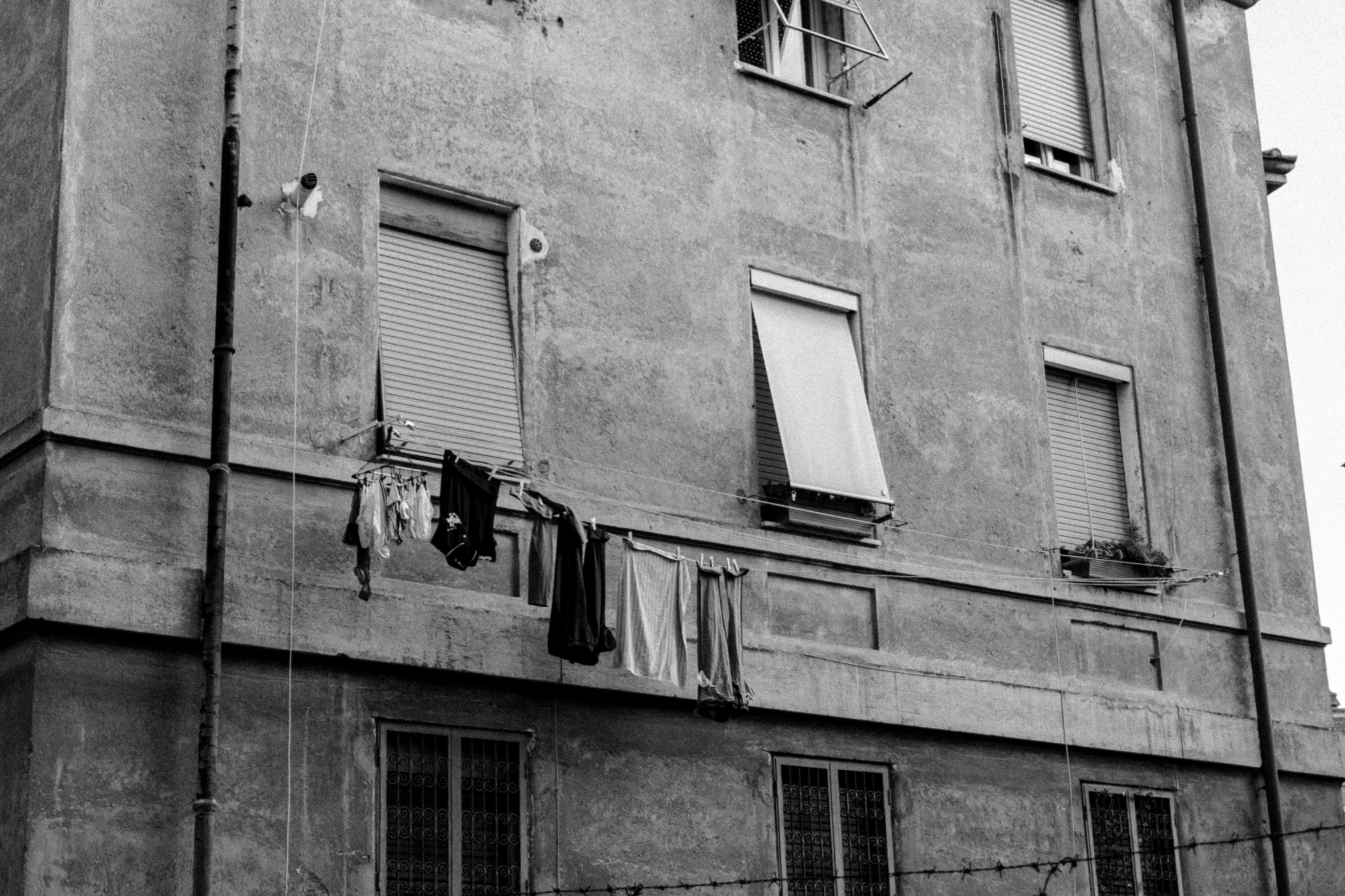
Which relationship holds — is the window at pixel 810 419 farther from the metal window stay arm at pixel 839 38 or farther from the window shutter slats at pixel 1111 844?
the window shutter slats at pixel 1111 844

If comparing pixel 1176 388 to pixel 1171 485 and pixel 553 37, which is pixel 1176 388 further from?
pixel 553 37

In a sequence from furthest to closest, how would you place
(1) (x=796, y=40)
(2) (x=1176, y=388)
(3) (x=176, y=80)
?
(2) (x=1176, y=388) < (1) (x=796, y=40) < (3) (x=176, y=80)

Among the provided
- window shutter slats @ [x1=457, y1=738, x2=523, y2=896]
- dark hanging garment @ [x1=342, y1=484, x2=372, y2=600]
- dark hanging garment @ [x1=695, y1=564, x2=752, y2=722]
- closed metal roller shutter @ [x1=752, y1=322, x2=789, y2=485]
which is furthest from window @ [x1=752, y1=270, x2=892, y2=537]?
dark hanging garment @ [x1=342, y1=484, x2=372, y2=600]

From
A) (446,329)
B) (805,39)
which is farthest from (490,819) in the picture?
(805,39)

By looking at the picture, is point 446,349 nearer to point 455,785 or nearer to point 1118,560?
point 455,785

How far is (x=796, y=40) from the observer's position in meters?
18.8

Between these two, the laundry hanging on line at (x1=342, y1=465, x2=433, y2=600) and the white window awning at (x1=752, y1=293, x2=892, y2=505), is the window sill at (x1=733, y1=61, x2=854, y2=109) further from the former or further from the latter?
the laundry hanging on line at (x1=342, y1=465, x2=433, y2=600)

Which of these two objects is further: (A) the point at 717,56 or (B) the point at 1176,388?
(B) the point at 1176,388

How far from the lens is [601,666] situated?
50.5 ft

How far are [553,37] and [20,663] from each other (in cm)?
677

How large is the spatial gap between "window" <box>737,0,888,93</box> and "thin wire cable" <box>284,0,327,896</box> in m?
4.38

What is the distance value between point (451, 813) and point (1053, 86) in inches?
396

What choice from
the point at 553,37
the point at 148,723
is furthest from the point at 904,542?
the point at 148,723

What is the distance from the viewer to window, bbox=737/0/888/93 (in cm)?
1844
